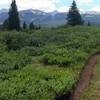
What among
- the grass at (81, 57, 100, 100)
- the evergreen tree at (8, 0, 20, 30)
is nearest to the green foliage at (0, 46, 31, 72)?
the grass at (81, 57, 100, 100)

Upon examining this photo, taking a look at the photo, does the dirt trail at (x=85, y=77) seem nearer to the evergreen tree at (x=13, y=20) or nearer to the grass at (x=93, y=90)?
the grass at (x=93, y=90)

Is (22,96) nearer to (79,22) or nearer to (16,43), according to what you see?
(16,43)

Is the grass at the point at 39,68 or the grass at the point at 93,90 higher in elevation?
the grass at the point at 39,68

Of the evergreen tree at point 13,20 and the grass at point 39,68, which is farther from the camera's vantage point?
the evergreen tree at point 13,20

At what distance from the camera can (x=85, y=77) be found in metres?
25.4

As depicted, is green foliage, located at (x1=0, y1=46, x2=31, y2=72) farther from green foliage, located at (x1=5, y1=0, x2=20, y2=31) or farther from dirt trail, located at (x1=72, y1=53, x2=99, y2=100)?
green foliage, located at (x1=5, y1=0, x2=20, y2=31)

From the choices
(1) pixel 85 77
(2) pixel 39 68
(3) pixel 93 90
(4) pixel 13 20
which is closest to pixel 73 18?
(4) pixel 13 20

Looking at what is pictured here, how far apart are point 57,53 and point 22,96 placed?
15.0 meters

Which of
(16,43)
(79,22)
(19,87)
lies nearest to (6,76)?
(19,87)

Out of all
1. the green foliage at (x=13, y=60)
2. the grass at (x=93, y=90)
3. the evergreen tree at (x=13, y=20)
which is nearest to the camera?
the grass at (x=93, y=90)

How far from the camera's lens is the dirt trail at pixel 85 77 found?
21234mm

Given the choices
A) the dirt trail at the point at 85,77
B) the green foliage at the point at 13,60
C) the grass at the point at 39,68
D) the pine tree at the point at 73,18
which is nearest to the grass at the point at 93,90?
the dirt trail at the point at 85,77

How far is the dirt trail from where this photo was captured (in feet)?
69.7

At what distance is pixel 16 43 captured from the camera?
4084cm
